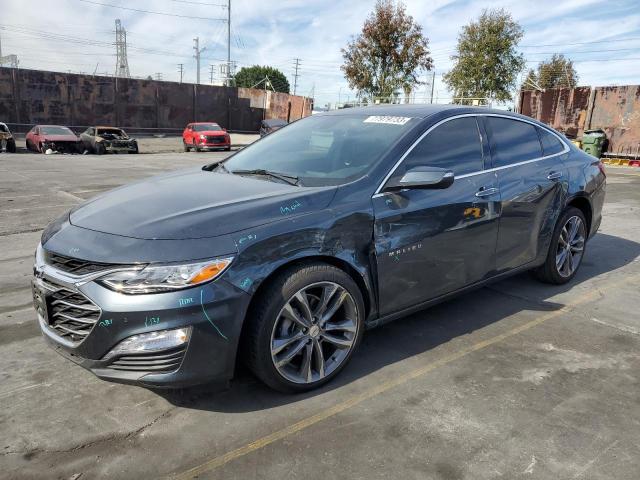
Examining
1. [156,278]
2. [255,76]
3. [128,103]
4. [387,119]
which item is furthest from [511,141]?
[255,76]

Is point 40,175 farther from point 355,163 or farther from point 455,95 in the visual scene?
point 455,95

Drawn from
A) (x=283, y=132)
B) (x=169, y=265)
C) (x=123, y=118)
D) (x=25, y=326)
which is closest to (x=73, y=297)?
(x=169, y=265)

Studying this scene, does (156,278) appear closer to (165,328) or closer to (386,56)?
(165,328)

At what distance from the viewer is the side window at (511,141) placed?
13.4 ft

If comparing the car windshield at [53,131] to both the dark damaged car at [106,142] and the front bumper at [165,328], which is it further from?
the front bumper at [165,328]

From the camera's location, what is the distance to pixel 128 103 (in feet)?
121

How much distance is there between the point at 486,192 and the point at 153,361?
2616 mm

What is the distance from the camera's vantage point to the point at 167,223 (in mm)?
2664

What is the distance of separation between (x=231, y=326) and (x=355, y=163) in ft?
4.66

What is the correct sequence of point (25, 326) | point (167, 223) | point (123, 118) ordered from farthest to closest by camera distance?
point (123, 118) < point (25, 326) < point (167, 223)

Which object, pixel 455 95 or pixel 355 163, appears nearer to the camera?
pixel 355 163

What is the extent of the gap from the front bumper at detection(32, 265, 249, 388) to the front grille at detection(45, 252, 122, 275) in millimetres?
47

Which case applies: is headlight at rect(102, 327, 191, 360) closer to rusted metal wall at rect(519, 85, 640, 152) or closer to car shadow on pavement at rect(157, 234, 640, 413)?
car shadow on pavement at rect(157, 234, 640, 413)

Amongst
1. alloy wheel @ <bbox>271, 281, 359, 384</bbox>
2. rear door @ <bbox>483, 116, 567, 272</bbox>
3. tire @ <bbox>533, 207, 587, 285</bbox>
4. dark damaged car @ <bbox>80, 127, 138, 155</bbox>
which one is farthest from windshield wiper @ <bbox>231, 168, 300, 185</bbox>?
dark damaged car @ <bbox>80, 127, 138, 155</bbox>
